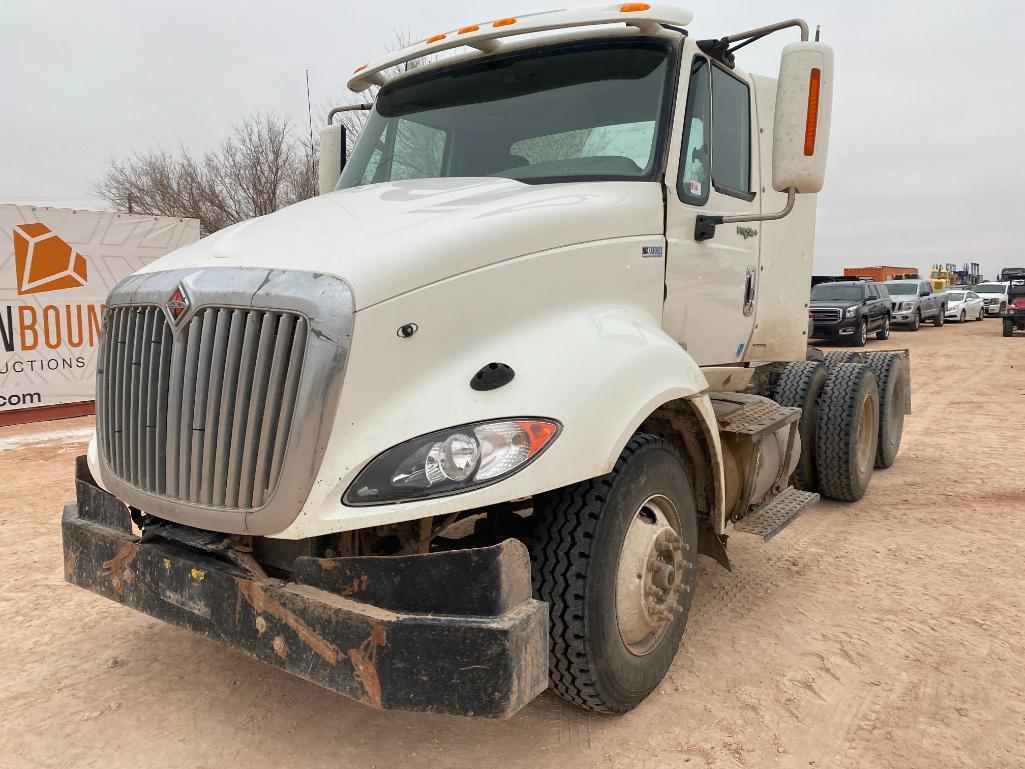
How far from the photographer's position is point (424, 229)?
2.73 metres

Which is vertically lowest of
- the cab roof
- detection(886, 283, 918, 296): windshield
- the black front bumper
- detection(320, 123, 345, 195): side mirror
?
the black front bumper

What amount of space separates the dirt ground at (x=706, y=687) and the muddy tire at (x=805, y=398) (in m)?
0.85

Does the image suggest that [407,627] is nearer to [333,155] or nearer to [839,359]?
[333,155]

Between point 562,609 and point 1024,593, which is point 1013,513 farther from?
point 562,609

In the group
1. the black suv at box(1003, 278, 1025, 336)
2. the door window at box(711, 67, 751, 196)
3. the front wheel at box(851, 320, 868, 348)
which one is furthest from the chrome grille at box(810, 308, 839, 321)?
the door window at box(711, 67, 751, 196)

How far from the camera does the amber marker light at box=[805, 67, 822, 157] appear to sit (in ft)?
10.9

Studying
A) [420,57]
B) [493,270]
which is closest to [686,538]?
[493,270]

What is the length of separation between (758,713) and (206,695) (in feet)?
7.37

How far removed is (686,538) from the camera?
10.8ft

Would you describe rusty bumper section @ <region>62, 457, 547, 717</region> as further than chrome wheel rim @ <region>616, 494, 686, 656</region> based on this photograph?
No

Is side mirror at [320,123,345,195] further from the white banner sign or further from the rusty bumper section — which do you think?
the white banner sign

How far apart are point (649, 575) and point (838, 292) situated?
21.4 metres

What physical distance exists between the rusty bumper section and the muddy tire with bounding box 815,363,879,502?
4.30 m

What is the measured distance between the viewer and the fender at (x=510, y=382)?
234 centimetres
